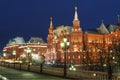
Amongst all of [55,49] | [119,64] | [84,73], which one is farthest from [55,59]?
[84,73]

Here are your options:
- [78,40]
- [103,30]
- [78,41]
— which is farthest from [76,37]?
[103,30]

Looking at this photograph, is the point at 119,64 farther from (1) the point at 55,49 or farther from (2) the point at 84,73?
(1) the point at 55,49

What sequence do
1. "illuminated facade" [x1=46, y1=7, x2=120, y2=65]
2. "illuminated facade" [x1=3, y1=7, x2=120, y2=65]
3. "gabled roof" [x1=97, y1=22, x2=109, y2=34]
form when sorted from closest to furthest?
"illuminated facade" [x1=3, y1=7, x2=120, y2=65] < "illuminated facade" [x1=46, y1=7, x2=120, y2=65] < "gabled roof" [x1=97, y1=22, x2=109, y2=34]

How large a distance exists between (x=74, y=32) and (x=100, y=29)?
2470 centimetres

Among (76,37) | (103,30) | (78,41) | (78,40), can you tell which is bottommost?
(78,41)

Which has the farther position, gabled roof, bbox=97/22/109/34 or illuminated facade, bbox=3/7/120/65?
gabled roof, bbox=97/22/109/34

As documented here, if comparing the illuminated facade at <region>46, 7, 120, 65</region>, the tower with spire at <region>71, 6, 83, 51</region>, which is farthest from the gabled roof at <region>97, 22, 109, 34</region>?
the tower with spire at <region>71, 6, 83, 51</region>

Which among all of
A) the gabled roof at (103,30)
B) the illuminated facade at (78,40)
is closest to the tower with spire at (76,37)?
the illuminated facade at (78,40)

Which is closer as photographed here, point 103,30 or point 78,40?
point 78,40

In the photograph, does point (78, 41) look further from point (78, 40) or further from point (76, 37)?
point (76, 37)

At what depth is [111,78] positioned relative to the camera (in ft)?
77.7

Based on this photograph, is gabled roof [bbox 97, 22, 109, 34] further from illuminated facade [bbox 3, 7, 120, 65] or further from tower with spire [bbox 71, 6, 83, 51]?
tower with spire [bbox 71, 6, 83, 51]

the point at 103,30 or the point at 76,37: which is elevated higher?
the point at 103,30

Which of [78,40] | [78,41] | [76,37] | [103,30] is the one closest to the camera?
[78,41]
